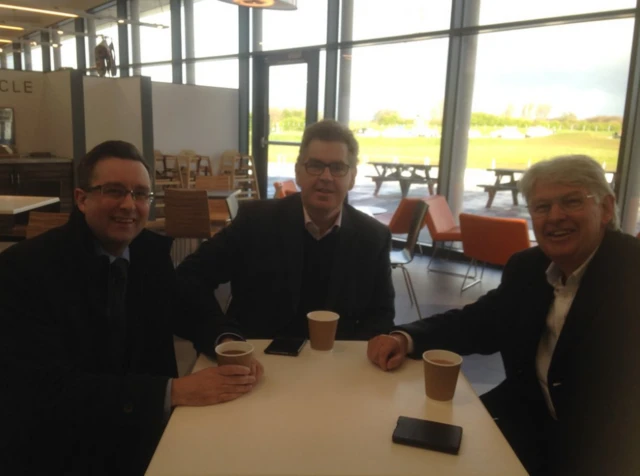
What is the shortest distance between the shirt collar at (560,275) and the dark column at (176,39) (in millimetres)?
9056

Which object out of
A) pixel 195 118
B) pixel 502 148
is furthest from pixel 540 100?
pixel 195 118

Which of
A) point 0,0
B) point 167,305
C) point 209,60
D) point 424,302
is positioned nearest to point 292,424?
point 167,305

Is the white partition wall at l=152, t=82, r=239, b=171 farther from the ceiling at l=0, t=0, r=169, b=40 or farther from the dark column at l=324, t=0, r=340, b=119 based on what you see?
the dark column at l=324, t=0, r=340, b=119

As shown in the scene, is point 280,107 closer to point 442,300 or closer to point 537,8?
point 537,8

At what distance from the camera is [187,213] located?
16.3 feet

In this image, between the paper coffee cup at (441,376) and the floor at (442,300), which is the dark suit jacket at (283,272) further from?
the floor at (442,300)

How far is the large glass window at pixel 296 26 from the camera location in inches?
298

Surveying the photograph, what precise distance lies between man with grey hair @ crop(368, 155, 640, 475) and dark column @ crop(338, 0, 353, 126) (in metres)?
5.96

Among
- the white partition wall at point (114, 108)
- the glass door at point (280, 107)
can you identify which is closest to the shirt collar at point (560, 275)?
the white partition wall at point (114, 108)

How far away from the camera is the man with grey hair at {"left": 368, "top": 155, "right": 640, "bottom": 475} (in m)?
1.35

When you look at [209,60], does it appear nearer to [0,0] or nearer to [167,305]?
[0,0]

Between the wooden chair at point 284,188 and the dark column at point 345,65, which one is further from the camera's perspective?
the dark column at point 345,65

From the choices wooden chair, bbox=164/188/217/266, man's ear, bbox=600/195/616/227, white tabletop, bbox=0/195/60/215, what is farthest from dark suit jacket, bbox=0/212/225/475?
wooden chair, bbox=164/188/217/266

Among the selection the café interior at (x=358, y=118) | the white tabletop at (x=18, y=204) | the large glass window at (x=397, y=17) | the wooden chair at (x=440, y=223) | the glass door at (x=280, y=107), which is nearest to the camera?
the white tabletop at (x=18, y=204)
